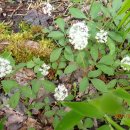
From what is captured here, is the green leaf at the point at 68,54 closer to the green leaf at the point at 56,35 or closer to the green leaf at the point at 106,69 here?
the green leaf at the point at 56,35

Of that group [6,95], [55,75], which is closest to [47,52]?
[55,75]

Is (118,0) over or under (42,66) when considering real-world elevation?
over

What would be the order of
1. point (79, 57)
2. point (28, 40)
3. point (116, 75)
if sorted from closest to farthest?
point (79, 57)
point (116, 75)
point (28, 40)

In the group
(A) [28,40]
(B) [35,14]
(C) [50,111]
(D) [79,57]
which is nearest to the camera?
(C) [50,111]

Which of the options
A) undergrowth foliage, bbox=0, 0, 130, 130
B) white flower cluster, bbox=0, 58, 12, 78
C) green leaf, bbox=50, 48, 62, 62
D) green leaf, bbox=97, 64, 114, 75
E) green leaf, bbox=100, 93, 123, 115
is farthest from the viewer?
green leaf, bbox=50, 48, 62, 62

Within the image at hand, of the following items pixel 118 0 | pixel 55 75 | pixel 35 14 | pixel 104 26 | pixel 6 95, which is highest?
pixel 118 0

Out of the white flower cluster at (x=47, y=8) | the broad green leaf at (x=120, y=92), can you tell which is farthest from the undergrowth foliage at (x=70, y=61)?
the broad green leaf at (x=120, y=92)

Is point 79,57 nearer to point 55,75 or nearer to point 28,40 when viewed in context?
point 55,75

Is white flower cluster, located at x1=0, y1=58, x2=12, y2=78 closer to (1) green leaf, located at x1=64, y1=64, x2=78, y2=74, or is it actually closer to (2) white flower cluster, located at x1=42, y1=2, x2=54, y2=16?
(1) green leaf, located at x1=64, y1=64, x2=78, y2=74

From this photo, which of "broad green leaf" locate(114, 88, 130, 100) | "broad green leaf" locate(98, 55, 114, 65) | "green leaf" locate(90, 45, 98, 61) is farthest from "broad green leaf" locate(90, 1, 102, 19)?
"broad green leaf" locate(114, 88, 130, 100)
